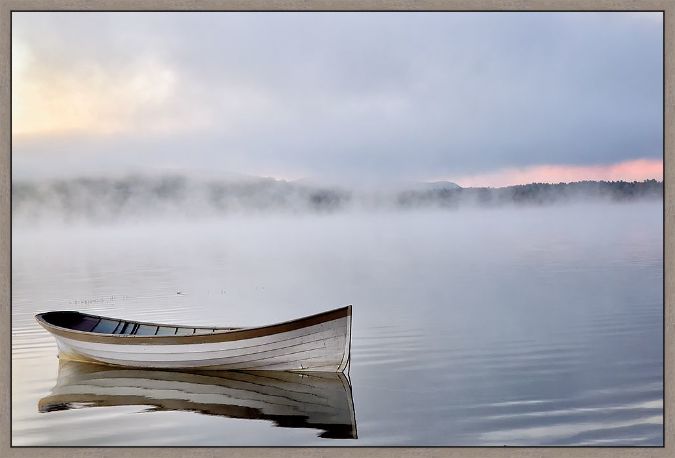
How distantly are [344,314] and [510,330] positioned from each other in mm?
3820

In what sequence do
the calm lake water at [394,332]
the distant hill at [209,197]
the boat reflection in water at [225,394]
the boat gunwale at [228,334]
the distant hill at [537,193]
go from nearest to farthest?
the calm lake water at [394,332]
the boat reflection in water at [225,394]
the boat gunwale at [228,334]
the distant hill at [537,193]
the distant hill at [209,197]

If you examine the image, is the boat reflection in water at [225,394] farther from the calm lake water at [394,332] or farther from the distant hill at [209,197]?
the distant hill at [209,197]

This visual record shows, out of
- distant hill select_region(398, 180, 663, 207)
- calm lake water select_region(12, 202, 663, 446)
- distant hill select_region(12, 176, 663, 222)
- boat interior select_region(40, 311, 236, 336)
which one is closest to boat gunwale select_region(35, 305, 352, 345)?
boat interior select_region(40, 311, 236, 336)

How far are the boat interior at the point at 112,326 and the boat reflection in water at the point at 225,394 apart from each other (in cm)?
60

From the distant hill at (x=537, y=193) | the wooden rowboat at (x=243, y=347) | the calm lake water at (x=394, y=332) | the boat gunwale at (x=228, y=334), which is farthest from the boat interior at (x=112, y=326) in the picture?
the distant hill at (x=537, y=193)

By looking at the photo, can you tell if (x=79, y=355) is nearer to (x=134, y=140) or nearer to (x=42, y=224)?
(x=134, y=140)

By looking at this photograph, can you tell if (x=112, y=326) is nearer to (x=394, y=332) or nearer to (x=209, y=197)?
(x=394, y=332)

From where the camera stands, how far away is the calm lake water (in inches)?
331

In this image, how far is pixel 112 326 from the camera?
11656mm

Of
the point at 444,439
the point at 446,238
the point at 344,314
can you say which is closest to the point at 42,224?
the point at 446,238

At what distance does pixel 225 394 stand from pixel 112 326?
8.77 feet

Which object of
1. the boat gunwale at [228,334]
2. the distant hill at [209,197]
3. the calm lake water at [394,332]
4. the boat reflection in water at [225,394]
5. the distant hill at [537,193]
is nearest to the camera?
the calm lake water at [394,332]

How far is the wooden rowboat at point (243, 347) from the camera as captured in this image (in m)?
10.3

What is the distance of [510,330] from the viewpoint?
13086mm
